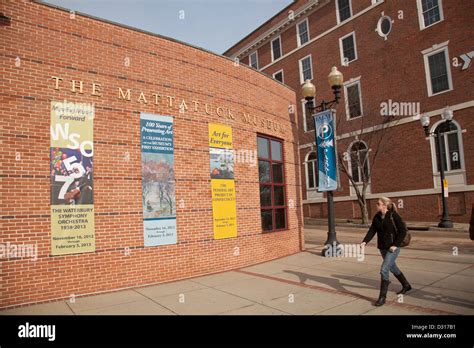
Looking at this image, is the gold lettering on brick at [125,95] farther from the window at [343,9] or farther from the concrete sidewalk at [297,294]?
the window at [343,9]

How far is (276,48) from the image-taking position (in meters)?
33.2

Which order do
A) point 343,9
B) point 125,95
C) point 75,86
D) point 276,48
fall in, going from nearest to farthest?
point 75,86
point 125,95
point 343,9
point 276,48

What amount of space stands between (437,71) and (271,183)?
16.0 meters

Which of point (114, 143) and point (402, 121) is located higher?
point (402, 121)

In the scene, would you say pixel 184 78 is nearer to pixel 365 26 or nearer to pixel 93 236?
pixel 93 236

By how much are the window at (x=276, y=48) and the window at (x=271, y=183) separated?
23771 mm

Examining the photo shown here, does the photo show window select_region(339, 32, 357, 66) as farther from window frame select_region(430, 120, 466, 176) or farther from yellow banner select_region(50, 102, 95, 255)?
yellow banner select_region(50, 102, 95, 255)

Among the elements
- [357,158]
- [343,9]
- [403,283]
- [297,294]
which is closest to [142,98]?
[297,294]

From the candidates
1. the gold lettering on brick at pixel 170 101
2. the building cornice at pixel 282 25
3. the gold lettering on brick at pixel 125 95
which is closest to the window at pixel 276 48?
the building cornice at pixel 282 25

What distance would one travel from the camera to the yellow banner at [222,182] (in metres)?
9.13

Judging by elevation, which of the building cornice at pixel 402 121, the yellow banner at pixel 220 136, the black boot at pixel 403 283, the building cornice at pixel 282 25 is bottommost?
the black boot at pixel 403 283

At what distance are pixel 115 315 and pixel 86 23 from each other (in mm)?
6054

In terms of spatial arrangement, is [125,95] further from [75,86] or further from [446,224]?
[446,224]

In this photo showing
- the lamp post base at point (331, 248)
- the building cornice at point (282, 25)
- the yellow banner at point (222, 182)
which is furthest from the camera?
the building cornice at point (282, 25)
